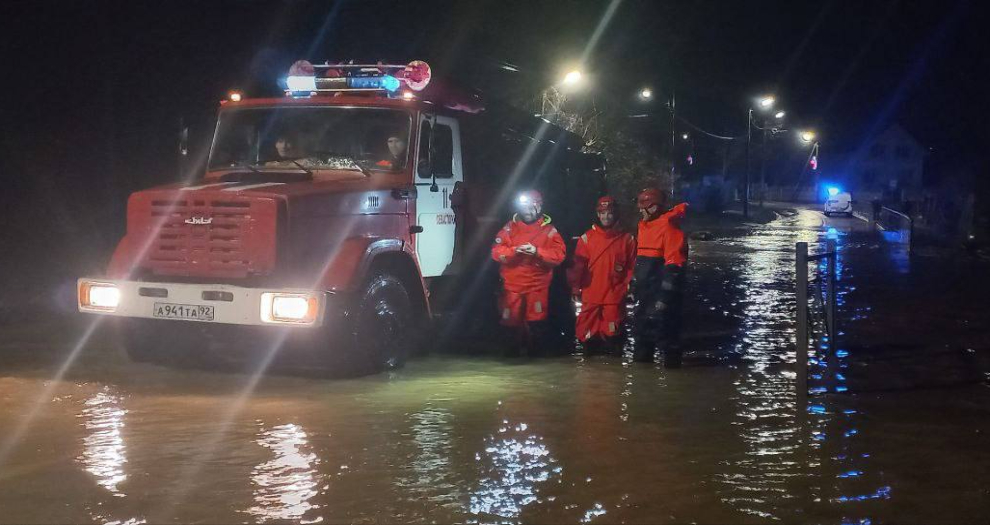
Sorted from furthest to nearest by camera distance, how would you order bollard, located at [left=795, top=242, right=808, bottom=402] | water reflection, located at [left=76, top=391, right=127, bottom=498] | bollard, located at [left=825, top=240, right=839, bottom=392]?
bollard, located at [left=825, top=240, right=839, bottom=392]
bollard, located at [left=795, top=242, right=808, bottom=402]
water reflection, located at [left=76, top=391, right=127, bottom=498]

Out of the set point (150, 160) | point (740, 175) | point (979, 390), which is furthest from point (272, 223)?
point (740, 175)

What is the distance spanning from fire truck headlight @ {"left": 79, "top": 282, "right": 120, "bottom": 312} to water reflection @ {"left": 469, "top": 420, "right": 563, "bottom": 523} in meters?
3.65

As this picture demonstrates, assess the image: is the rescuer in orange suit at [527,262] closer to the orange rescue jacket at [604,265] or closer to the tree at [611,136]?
the orange rescue jacket at [604,265]

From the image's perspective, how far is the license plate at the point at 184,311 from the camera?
8.91 metres

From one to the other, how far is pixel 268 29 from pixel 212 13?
6.15ft

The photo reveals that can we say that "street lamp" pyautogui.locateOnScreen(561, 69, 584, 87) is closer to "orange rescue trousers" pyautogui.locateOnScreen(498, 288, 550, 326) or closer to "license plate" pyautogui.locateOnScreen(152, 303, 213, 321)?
"orange rescue trousers" pyautogui.locateOnScreen(498, 288, 550, 326)

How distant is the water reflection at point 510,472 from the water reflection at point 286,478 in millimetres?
857

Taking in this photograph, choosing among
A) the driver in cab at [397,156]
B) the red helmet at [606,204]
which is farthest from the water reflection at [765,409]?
the driver in cab at [397,156]

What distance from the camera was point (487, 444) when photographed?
7113 millimetres

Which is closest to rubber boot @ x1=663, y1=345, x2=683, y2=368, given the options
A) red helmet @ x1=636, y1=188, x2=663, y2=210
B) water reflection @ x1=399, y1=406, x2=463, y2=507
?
red helmet @ x1=636, y1=188, x2=663, y2=210

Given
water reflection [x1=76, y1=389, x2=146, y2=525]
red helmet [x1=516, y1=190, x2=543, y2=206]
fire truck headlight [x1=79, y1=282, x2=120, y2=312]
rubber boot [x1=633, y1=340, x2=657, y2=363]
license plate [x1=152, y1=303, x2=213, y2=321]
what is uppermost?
red helmet [x1=516, y1=190, x2=543, y2=206]

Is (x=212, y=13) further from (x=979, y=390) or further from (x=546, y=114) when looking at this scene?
(x=979, y=390)

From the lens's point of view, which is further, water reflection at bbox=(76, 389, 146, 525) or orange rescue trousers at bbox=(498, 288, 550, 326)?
orange rescue trousers at bbox=(498, 288, 550, 326)

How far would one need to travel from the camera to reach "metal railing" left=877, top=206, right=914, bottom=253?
34656 mm
